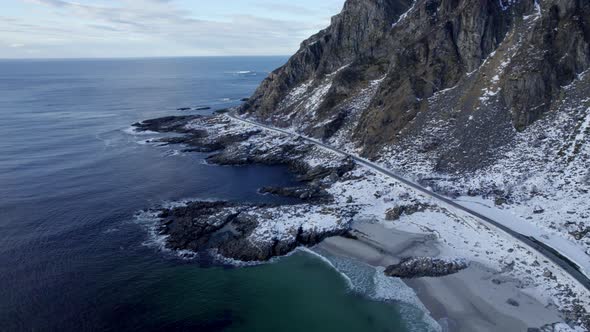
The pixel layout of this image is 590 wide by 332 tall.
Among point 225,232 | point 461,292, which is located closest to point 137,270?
→ point 225,232

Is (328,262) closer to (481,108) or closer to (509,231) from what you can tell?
(509,231)

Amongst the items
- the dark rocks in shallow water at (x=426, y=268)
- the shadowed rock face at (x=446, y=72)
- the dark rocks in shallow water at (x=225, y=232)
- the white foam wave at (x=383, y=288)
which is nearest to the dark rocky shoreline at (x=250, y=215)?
the dark rocks in shallow water at (x=225, y=232)

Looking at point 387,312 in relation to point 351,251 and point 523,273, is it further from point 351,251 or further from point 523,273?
point 523,273

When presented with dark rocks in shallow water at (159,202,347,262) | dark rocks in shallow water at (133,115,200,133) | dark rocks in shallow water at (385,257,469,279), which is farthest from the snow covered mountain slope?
dark rocks in shallow water at (133,115,200,133)

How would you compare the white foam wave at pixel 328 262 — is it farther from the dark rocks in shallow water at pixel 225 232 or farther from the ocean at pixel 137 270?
the dark rocks in shallow water at pixel 225 232

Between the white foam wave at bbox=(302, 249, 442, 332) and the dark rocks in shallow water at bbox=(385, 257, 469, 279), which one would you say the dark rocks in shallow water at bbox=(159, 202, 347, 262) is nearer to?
the white foam wave at bbox=(302, 249, 442, 332)

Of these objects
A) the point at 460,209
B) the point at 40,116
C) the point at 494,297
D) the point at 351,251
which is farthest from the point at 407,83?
the point at 40,116

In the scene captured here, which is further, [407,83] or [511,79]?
[407,83]
